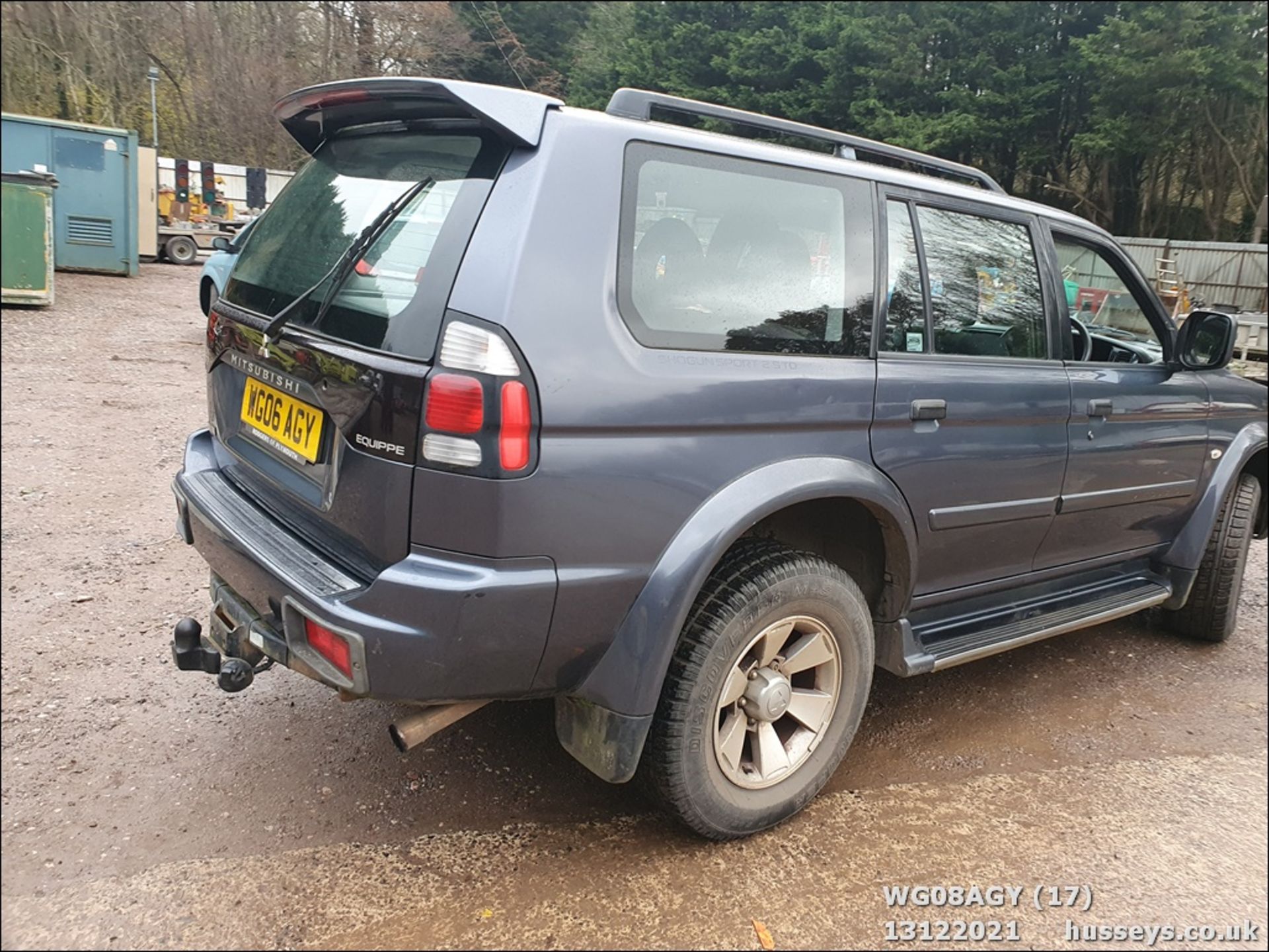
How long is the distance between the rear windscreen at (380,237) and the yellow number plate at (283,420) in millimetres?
205

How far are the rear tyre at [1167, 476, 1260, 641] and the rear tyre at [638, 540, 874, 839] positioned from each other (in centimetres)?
238

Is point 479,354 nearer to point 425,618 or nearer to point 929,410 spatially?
point 425,618

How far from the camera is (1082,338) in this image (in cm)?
396

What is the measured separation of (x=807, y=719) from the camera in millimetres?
2633

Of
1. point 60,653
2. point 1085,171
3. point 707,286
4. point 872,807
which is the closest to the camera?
point 707,286

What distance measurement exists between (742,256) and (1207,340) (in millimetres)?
2574

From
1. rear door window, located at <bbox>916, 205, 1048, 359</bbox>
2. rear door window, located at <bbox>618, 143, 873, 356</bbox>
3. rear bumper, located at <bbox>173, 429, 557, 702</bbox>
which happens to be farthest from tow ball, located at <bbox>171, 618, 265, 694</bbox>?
rear door window, located at <bbox>916, 205, 1048, 359</bbox>

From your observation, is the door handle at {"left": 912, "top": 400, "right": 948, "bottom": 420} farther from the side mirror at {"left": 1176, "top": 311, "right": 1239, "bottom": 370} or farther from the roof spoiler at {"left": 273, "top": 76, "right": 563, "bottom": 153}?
the side mirror at {"left": 1176, "top": 311, "right": 1239, "bottom": 370}

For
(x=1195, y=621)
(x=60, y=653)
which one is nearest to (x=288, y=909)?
(x=60, y=653)

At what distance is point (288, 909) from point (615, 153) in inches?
77.0

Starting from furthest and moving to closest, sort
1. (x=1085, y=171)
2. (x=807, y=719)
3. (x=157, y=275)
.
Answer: (x=1085, y=171) → (x=157, y=275) → (x=807, y=719)

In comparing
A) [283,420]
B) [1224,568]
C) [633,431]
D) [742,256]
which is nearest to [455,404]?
[633,431]

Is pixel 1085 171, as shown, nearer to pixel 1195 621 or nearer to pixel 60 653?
pixel 1195 621

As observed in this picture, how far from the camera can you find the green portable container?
9.89 meters
